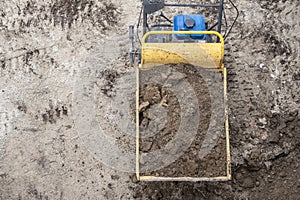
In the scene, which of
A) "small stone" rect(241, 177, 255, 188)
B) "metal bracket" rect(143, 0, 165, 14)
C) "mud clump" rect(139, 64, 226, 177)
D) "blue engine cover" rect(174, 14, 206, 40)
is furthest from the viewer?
"small stone" rect(241, 177, 255, 188)

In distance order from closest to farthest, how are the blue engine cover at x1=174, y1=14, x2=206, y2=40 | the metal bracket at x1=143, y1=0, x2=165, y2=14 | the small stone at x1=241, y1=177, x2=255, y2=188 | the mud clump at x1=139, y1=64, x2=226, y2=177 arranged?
the mud clump at x1=139, y1=64, x2=226, y2=177, the metal bracket at x1=143, y1=0, x2=165, y2=14, the blue engine cover at x1=174, y1=14, x2=206, y2=40, the small stone at x1=241, y1=177, x2=255, y2=188

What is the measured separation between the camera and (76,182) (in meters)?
6.47

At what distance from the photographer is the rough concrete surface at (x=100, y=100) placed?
21.1 ft

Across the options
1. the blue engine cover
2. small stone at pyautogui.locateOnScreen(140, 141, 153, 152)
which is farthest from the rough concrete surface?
the blue engine cover

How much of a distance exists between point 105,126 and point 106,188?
2.81 feet

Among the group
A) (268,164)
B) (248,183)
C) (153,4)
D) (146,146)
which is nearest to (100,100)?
(146,146)

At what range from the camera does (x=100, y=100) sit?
687 centimetres

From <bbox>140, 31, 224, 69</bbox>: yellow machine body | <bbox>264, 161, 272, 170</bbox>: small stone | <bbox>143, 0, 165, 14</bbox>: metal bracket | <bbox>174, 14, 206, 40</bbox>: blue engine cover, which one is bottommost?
<bbox>264, 161, 272, 170</bbox>: small stone

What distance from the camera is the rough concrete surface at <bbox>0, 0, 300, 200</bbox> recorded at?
6.43 m

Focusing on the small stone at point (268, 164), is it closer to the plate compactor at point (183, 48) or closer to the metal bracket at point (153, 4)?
the plate compactor at point (183, 48)

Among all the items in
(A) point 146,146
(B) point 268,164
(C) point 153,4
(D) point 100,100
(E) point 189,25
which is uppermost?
(C) point 153,4

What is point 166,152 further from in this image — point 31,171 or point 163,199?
point 31,171

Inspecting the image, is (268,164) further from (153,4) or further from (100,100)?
(153,4)

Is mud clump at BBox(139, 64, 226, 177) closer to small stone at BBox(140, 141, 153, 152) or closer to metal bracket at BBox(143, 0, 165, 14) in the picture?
small stone at BBox(140, 141, 153, 152)
